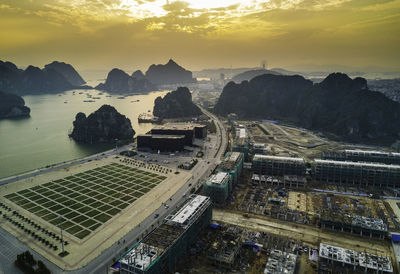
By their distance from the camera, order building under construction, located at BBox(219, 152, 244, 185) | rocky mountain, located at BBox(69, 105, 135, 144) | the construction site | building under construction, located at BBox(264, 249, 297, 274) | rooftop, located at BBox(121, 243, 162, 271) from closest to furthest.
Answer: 1. rooftop, located at BBox(121, 243, 162, 271)
2. building under construction, located at BBox(264, 249, 297, 274)
3. the construction site
4. building under construction, located at BBox(219, 152, 244, 185)
5. rocky mountain, located at BBox(69, 105, 135, 144)

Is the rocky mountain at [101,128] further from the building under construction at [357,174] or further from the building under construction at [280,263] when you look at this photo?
the building under construction at [280,263]

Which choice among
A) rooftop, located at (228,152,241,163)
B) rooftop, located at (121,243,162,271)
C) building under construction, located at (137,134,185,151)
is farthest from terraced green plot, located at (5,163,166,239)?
rooftop, located at (228,152,241,163)

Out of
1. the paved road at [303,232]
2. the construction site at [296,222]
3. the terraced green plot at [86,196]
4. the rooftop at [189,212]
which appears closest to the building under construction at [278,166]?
the construction site at [296,222]

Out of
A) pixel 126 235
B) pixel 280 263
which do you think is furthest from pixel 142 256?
pixel 280 263

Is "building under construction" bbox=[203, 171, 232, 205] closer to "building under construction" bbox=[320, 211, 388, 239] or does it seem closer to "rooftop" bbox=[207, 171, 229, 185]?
"rooftop" bbox=[207, 171, 229, 185]

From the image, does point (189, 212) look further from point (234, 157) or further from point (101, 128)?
point (101, 128)

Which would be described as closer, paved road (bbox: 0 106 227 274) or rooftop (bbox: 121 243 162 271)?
rooftop (bbox: 121 243 162 271)

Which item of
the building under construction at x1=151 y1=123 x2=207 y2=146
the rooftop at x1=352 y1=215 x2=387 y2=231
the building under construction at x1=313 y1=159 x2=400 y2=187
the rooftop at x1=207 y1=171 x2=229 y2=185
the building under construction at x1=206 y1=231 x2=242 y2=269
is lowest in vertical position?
the building under construction at x1=206 y1=231 x2=242 y2=269
